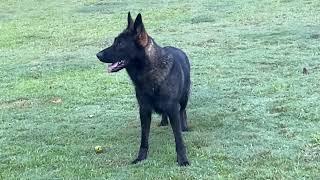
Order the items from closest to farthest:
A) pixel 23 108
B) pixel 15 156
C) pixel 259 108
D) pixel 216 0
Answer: pixel 15 156
pixel 259 108
pixel 23 108
pixel 216 0

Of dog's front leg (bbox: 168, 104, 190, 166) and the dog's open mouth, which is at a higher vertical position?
the dog's open mouth

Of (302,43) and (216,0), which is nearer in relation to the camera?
(302,43)

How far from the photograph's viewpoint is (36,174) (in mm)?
5793

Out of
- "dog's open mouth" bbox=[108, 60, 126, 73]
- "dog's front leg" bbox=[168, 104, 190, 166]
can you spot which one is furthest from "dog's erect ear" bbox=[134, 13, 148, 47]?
"dog's front leg" bbox=[168, 104, 190, 166]

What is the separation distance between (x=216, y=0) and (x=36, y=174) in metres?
13.5

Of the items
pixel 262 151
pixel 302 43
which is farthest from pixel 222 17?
pixel 262 151

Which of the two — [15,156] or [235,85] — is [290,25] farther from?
[15,156]

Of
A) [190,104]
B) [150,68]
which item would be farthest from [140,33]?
[190,104]

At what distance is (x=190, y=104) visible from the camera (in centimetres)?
805

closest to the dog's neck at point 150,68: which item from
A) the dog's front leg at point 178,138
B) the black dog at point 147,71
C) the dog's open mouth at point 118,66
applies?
the black dog at point 147,71

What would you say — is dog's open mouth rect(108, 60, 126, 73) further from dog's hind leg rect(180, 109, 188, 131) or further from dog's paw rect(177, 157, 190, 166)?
dog's hind leg rect(180, 109, 188, 131)

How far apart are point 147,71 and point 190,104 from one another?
7.64 feet

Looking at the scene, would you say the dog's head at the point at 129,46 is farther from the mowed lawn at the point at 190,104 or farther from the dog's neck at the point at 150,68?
the mowed lawn at the point at 190,104

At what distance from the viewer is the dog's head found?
18.6 feet
